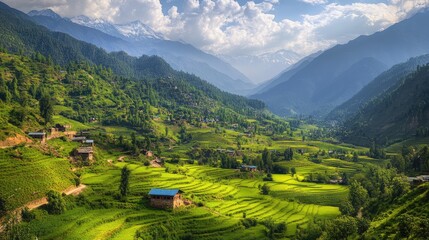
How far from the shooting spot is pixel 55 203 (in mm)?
71312

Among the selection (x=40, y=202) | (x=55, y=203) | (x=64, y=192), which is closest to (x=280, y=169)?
(x=64, y=192)

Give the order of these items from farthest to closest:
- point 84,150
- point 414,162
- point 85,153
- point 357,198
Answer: point 414,162 → point 84,150 → point 85,153 → point 357,198

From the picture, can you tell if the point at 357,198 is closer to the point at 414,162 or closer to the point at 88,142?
the point at 414,162

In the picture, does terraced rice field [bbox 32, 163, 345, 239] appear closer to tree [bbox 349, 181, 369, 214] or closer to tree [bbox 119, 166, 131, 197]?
tree [bbox 119, 166, 131, 197]

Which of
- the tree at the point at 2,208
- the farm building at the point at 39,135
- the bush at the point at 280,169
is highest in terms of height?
the farm building at the point at 39,135

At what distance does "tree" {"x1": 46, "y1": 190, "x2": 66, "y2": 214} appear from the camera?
70938 millimetres

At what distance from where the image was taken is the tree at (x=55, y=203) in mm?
70938

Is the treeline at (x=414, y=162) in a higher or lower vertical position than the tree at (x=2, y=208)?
higher

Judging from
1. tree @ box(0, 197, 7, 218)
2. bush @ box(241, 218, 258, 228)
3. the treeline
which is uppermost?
the treeline

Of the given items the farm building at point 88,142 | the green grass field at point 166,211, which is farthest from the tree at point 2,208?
the farm building at point 88,142

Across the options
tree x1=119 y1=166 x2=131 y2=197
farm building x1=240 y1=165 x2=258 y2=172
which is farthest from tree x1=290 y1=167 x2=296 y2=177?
tree x1=119 y1=166 x2=131 y2=197

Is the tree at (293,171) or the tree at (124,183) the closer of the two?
the tree at (124,183)

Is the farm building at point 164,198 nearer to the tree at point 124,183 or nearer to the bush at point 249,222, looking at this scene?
the tree at point 124,183

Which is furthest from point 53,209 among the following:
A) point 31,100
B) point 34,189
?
point 31,100
